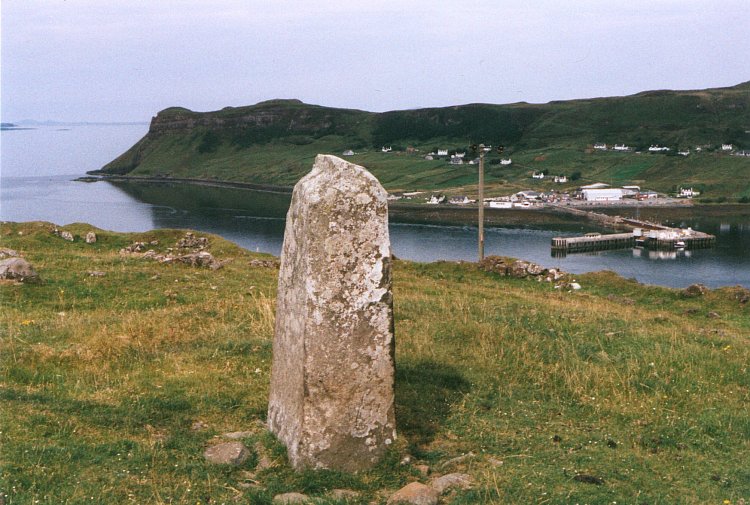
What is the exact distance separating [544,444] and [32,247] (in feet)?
82.3

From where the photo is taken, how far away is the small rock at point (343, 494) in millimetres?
7242

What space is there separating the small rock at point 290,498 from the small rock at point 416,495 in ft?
3.00

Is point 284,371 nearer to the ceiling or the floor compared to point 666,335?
nearer to the ceiling

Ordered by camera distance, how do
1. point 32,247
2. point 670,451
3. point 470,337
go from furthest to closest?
point 32,247
point 470,337
point 670,451

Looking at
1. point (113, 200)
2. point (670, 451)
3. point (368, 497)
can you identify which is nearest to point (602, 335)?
point (670, 451)

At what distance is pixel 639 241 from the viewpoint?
93.7 metres

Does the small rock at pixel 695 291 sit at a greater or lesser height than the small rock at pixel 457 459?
lesser

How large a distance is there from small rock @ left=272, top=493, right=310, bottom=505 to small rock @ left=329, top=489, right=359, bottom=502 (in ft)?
1.06

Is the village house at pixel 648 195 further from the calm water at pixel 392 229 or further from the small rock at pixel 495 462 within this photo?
the small rock at pixel 495 462

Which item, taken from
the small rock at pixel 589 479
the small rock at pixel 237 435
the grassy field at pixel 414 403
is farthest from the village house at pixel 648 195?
the small rock at pixel 237 435

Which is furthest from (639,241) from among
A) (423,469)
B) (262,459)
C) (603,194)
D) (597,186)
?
(262,459)

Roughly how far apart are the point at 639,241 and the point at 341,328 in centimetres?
9348

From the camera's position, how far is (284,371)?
8.65 meters

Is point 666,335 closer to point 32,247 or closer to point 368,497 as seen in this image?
point 368,497
